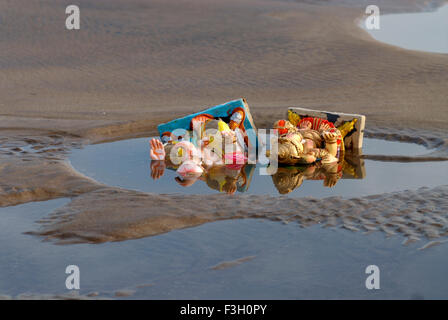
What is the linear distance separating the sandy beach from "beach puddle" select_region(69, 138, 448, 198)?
1.11 ft

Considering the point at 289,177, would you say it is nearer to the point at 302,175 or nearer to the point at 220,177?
the point at 302,175

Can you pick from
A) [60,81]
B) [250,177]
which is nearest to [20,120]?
[60,81]

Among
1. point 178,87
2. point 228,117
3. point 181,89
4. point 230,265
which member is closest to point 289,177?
point 228,117

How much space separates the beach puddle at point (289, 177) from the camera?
812 cm

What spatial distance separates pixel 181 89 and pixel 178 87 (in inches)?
8.8

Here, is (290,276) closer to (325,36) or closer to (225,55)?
(225,55)

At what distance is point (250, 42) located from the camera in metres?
20.8

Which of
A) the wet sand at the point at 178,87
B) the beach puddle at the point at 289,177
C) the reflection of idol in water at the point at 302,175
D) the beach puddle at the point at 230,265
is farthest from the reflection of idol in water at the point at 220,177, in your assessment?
the beach puddle at the point at 230,265

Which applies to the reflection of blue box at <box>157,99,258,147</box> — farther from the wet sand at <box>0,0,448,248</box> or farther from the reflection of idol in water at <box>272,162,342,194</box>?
the wet sand at <box>0,0,448,248</box>

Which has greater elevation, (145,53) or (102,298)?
(145,53)

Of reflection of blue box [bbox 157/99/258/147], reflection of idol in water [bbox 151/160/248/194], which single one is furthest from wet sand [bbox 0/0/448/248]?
reflection of blue box [bbox 157/99/258/147]

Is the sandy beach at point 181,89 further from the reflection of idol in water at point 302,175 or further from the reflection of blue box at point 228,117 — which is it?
the reflection of blue box at point 228,117

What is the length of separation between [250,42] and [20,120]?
10138mm

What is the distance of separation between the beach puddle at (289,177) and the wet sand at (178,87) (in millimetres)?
339
